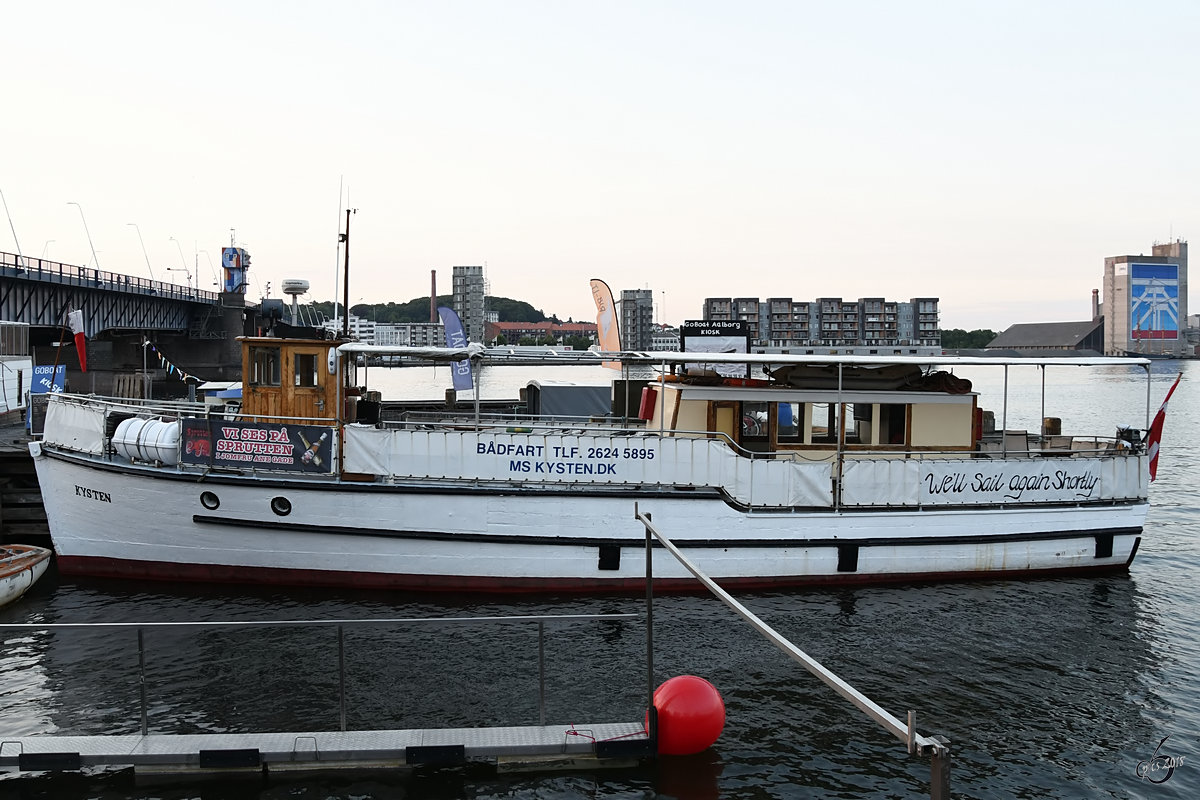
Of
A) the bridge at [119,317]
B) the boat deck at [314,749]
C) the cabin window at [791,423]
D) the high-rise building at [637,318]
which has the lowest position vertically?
the boat deck at [314,749]

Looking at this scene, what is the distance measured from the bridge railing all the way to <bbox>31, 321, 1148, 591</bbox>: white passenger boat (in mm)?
29615

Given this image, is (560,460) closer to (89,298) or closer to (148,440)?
(148,440)

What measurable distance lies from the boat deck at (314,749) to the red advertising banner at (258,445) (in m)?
6.34

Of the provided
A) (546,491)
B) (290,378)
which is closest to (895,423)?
(546,491)

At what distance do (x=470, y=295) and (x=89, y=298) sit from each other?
99.9m

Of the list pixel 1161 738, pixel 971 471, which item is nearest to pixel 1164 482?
pixel 971 471

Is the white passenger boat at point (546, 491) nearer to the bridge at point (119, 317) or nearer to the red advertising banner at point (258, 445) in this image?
the red advertising banner at point (258, 445)

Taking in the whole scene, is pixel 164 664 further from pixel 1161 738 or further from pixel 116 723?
pixel 1161 738

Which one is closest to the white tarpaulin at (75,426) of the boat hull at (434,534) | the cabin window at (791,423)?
the boat hull at (434,534)

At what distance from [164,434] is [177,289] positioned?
5601 cm

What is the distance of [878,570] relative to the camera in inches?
644

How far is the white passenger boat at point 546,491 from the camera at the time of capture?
49.9ft

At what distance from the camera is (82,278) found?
151 feet

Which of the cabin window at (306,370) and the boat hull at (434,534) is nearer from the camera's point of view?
the boat hull at (434,534)
